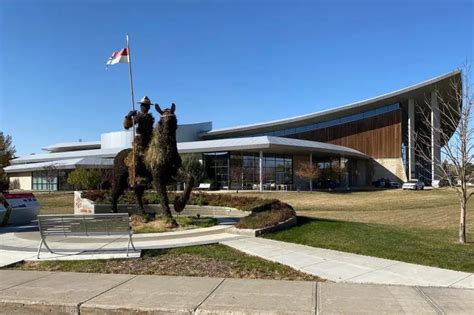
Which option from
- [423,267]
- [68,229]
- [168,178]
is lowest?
[423,267]

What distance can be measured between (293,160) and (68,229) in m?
54.5

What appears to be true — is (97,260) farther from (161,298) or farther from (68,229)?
(161,298)

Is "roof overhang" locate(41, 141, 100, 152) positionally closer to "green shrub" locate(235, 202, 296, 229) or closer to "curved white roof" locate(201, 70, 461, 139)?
"curved white roof" locate(201, 70, 461, 139)

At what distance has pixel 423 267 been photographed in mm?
8453

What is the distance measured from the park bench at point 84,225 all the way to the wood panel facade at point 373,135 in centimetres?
6818

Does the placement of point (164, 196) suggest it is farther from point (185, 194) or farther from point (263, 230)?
point (263, 230)

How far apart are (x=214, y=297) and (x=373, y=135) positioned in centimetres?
7181

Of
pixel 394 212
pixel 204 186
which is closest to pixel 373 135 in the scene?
pixel 204 186

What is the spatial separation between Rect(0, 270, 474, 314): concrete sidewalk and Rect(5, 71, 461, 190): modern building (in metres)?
47.1

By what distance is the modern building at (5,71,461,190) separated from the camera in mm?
56781

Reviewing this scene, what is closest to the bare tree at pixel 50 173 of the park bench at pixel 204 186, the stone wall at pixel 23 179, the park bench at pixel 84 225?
the stone wall at pixel 23 179

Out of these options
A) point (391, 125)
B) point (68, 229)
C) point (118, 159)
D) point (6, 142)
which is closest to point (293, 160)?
point (391, 125)

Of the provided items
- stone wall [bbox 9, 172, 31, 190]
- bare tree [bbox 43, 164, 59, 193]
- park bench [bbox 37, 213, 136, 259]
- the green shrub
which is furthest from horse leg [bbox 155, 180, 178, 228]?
stone wall [bbox 9, 172, 31, 190]

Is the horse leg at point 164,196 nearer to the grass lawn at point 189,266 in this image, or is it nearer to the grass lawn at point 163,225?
the grass lawn at point 163,225
